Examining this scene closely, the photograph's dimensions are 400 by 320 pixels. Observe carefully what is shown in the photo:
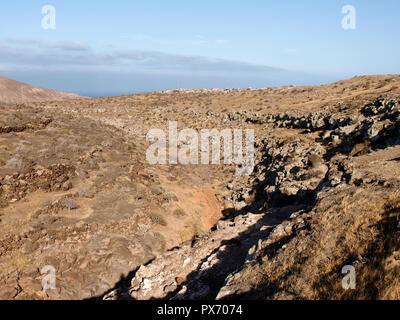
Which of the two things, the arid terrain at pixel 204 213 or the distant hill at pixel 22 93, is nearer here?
the arid terrain at pixel 204 213

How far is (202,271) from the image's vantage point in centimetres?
1079

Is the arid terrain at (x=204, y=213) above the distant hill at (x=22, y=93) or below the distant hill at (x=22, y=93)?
below

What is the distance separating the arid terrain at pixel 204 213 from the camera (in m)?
7.73

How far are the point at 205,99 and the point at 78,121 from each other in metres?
27.9

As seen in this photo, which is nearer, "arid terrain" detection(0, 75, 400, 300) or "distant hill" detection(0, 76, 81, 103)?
"arid terrain" detection(0, 75, 400, 300)

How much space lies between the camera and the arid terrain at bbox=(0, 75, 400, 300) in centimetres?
773

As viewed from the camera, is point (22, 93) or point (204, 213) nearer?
point (204, 213)

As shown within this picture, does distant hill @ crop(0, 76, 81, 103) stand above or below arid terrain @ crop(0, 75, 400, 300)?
above

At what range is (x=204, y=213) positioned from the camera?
1945 cm

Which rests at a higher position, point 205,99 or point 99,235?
point 205,99

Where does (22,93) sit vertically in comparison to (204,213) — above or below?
above
